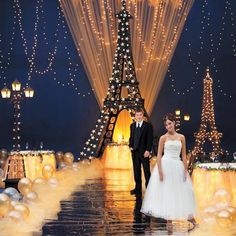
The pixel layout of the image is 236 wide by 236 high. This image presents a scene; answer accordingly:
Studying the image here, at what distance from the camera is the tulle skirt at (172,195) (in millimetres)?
7830

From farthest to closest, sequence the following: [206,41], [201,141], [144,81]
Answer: [206,41]
[201,141]
[144,81]

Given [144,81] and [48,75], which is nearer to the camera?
[144,81]

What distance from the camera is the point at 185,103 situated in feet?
84.8

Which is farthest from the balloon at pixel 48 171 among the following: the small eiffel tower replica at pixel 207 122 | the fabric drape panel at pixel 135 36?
the small eiffel tower replica at pixel 207 122

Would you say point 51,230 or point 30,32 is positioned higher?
point 30,32

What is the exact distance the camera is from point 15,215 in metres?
7.19

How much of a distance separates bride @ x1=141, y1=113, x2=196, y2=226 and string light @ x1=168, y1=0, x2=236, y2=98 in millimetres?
17953

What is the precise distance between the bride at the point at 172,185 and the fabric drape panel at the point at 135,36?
8.51 m

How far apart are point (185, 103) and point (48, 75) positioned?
5.65 meters

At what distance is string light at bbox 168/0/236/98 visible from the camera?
25.4 m

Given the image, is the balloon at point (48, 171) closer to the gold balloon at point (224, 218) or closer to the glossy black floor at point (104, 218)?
the glossy black floor at point (104, 218)

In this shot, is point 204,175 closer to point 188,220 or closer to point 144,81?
point 188,220

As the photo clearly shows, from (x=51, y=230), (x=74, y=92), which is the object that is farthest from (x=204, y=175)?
(x=74, y=92)

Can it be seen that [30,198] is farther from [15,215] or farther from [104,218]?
[15,215]
